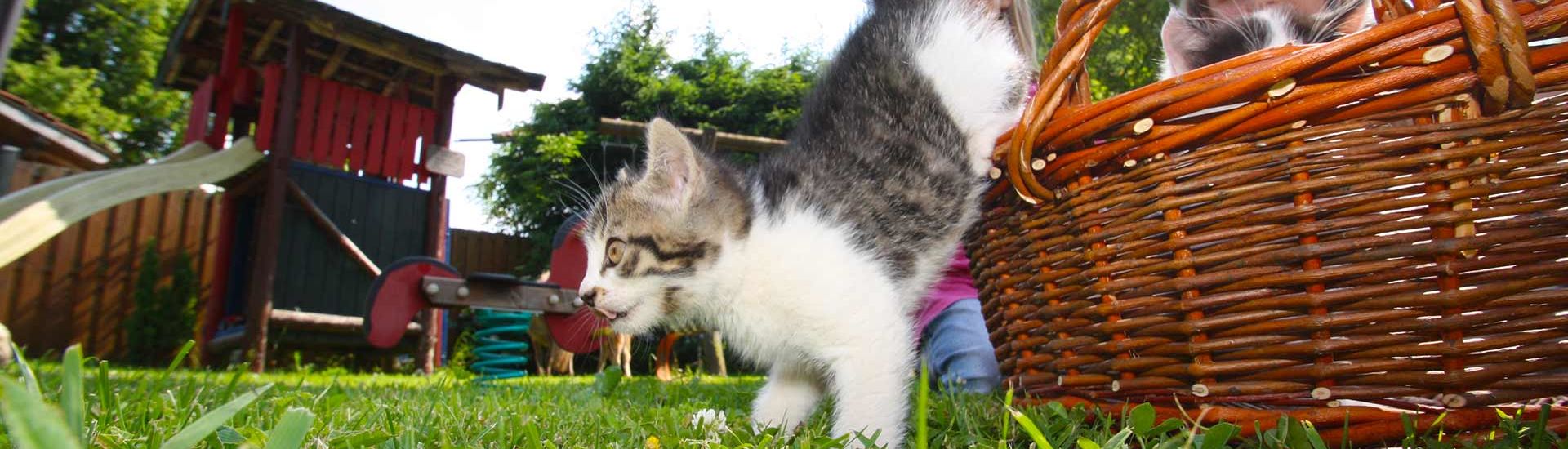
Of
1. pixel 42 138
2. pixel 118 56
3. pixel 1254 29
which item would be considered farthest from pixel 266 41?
pixel 118 56

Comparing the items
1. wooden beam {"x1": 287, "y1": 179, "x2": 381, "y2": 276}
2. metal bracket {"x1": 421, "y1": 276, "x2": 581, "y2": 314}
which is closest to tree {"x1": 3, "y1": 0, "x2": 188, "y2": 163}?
wooden beam {"x1": 287, "y1": 179, "x2": 381, "y2": 276}

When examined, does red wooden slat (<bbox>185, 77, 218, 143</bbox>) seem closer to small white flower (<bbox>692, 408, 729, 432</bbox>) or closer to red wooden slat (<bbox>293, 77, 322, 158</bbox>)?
red wooden slat (<bbox>293, 77, 322, 158</bbox>)

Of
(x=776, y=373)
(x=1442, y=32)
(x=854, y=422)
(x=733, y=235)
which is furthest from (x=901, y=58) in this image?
(x=1442, y=32)

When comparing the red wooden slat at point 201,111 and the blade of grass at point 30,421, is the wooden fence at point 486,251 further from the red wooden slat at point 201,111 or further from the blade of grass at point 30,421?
the blade of grass at point 30,421

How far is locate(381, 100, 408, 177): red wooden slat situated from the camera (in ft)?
21.3

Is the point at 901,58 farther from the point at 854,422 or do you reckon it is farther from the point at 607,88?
the point at 607,88

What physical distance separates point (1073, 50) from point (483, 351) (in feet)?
13.5

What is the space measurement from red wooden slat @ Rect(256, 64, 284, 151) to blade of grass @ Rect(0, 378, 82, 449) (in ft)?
21.2

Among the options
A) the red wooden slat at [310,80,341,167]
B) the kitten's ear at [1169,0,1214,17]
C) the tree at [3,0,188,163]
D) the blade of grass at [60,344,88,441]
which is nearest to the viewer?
the blade of grass at [60,344,88,441]

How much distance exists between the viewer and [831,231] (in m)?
1.61

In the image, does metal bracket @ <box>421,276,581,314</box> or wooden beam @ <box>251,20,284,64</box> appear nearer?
metal bracket @ <box>421,276,581,314</box>

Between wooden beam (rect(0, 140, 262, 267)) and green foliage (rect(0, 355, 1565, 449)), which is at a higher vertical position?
wooden beam (rect(0, 140, 262, 267))

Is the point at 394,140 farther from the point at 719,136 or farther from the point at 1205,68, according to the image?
the point at 1205,68

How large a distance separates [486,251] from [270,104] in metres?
4.16
